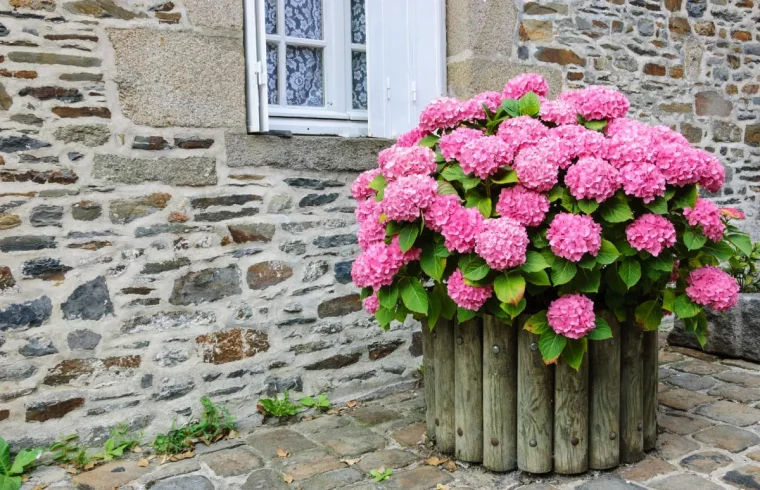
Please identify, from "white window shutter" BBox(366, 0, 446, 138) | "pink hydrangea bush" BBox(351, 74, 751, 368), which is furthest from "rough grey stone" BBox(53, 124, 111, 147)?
"white window shutter" BBox(366, 0, 446, 138)

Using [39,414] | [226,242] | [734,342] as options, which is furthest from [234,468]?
[734,342]

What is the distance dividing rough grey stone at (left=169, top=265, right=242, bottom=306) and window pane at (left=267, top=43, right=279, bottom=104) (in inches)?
40.2

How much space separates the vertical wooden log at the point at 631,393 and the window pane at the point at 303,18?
2.29 metres

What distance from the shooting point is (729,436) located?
299cm

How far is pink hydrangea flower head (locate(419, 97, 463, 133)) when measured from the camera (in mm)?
2801

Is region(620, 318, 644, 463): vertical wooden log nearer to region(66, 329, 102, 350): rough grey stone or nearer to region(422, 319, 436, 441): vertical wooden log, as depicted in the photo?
region(422, 319, 436, 441): vertical wooden log

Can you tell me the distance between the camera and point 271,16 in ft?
12.1

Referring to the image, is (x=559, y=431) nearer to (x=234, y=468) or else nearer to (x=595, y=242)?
(x=595, y=242)

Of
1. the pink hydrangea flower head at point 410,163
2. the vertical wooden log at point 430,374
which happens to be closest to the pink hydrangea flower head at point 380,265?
the pink hydrangea flower head at point 410,163

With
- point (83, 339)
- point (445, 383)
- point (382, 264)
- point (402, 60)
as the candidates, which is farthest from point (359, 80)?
point (83, 339)

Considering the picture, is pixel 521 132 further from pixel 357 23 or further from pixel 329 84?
pixel 357 23

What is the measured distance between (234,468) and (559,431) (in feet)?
4.33

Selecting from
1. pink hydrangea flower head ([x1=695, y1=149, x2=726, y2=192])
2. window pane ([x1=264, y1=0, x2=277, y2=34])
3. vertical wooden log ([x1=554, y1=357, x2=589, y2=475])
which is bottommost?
vertical wooden log ([x1=554, y1=357, x2=589, y2=475])

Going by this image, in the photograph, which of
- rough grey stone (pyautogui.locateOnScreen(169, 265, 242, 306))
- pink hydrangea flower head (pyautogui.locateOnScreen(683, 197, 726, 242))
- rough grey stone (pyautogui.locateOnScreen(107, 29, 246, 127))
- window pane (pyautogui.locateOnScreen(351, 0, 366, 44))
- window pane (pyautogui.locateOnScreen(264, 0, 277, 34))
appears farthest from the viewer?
window pane (pyautogui.locateOnScreen(351, 0, 366, 44))
